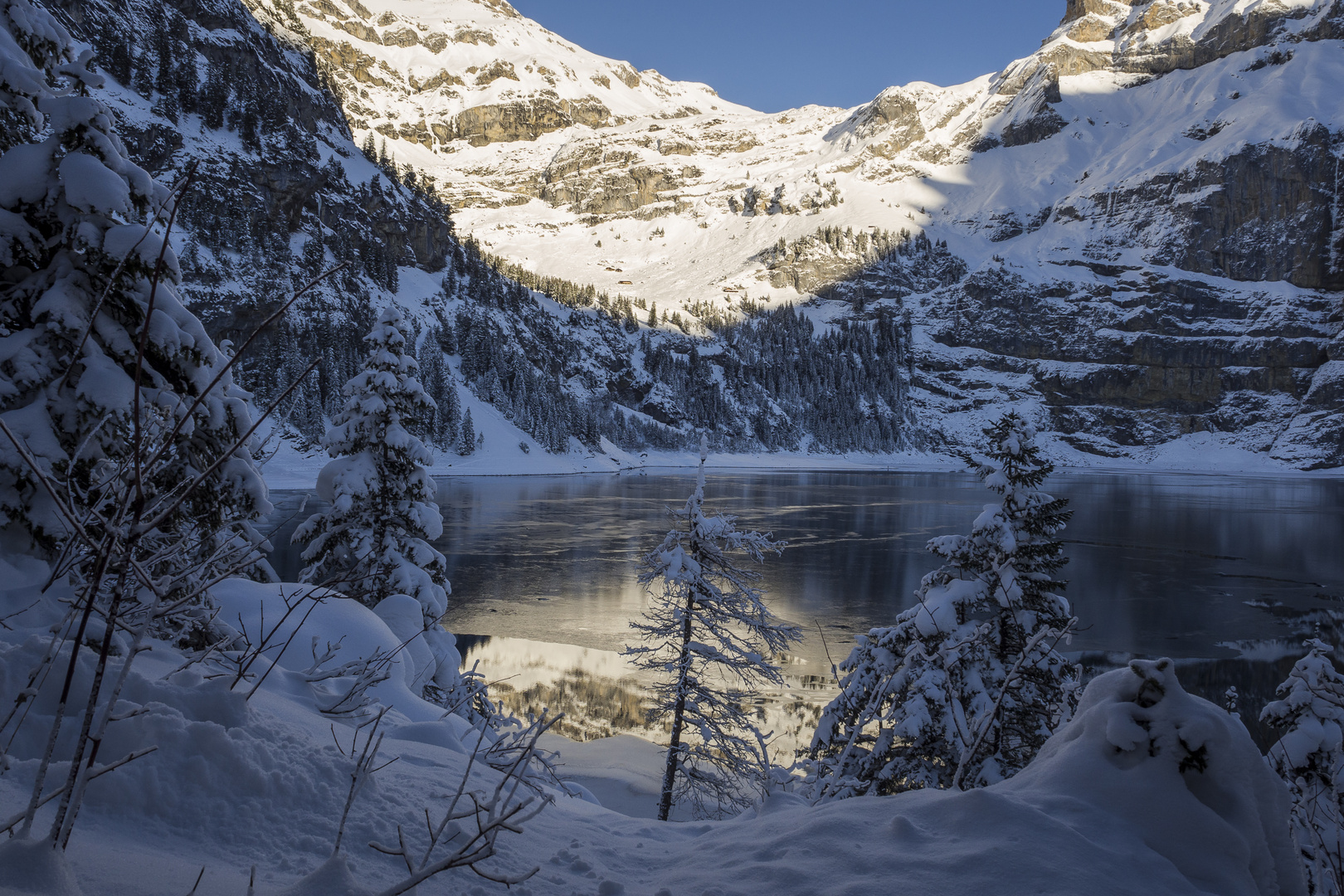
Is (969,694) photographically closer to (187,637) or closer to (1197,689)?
(187,637)

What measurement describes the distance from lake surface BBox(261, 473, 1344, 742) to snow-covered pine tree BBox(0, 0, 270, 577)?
207 inches

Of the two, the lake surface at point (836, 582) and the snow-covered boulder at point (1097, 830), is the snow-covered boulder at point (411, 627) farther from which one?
the snow-covered boulder at point (1097, 830)

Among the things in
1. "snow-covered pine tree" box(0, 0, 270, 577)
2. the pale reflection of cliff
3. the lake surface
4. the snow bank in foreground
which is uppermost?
"snow-covered pine tree" box(0, 0, 270, 577)

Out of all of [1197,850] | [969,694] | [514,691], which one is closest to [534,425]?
[514,691]

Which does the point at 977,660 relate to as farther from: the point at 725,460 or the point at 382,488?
the point at 725,460

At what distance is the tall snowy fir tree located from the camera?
438 inches

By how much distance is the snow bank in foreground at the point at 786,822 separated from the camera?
2188mm

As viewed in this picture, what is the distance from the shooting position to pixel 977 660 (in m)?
8.56

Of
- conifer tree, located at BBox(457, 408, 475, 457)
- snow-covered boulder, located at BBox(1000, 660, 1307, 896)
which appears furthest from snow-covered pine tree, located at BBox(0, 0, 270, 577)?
conifer tree, located at BBox(457, 408, 475, 457)

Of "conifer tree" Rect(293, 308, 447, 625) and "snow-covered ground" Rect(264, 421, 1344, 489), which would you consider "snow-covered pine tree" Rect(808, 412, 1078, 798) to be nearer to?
"conifer tree" Rect(293, 308, 447, 625)

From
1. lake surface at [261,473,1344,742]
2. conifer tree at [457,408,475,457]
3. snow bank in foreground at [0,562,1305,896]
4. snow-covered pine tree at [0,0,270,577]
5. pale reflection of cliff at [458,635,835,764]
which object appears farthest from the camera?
conifer tree at [457,408,475,457]

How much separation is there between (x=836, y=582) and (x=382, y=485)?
59.6ft

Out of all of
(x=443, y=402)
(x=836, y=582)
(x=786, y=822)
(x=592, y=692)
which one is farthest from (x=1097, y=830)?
(x=443, y=402)

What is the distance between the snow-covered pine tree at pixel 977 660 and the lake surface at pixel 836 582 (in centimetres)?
147
